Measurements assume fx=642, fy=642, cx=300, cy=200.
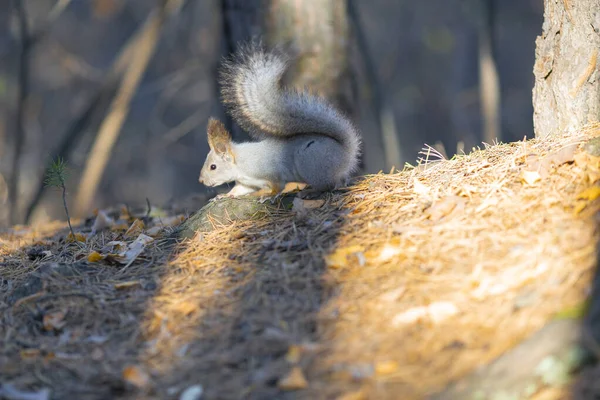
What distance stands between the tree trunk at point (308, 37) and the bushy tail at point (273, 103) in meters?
1.07

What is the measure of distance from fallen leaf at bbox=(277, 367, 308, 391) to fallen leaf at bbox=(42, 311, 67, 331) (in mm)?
919

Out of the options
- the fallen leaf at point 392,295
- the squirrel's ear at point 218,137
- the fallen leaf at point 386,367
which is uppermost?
the squirrel's ear at point 218,137

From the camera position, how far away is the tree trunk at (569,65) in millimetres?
2783

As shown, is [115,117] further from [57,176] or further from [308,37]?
[57,176]

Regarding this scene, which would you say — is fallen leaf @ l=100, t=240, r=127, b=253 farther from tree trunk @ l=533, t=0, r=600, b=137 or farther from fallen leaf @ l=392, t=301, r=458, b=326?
tree trunk @ l=533, t=0, r=600, b=137

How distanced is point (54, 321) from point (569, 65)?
237 centimetres

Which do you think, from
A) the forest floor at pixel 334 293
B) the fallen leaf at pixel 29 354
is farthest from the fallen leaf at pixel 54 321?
the fallen leaf at pixel 29 354

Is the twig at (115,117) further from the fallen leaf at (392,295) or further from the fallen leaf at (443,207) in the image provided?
the fallen leaf at (392,295)

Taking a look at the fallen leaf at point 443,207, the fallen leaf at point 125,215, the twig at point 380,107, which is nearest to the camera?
the fallen leaf at point 443,207

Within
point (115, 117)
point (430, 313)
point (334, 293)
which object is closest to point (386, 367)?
point (430, 313)

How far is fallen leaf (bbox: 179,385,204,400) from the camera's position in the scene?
1.79 meters

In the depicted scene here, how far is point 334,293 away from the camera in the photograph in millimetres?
2129

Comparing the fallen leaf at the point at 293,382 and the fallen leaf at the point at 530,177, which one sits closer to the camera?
the fallen leaf at the point at 293,382

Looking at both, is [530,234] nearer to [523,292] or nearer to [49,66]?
[523,292]
